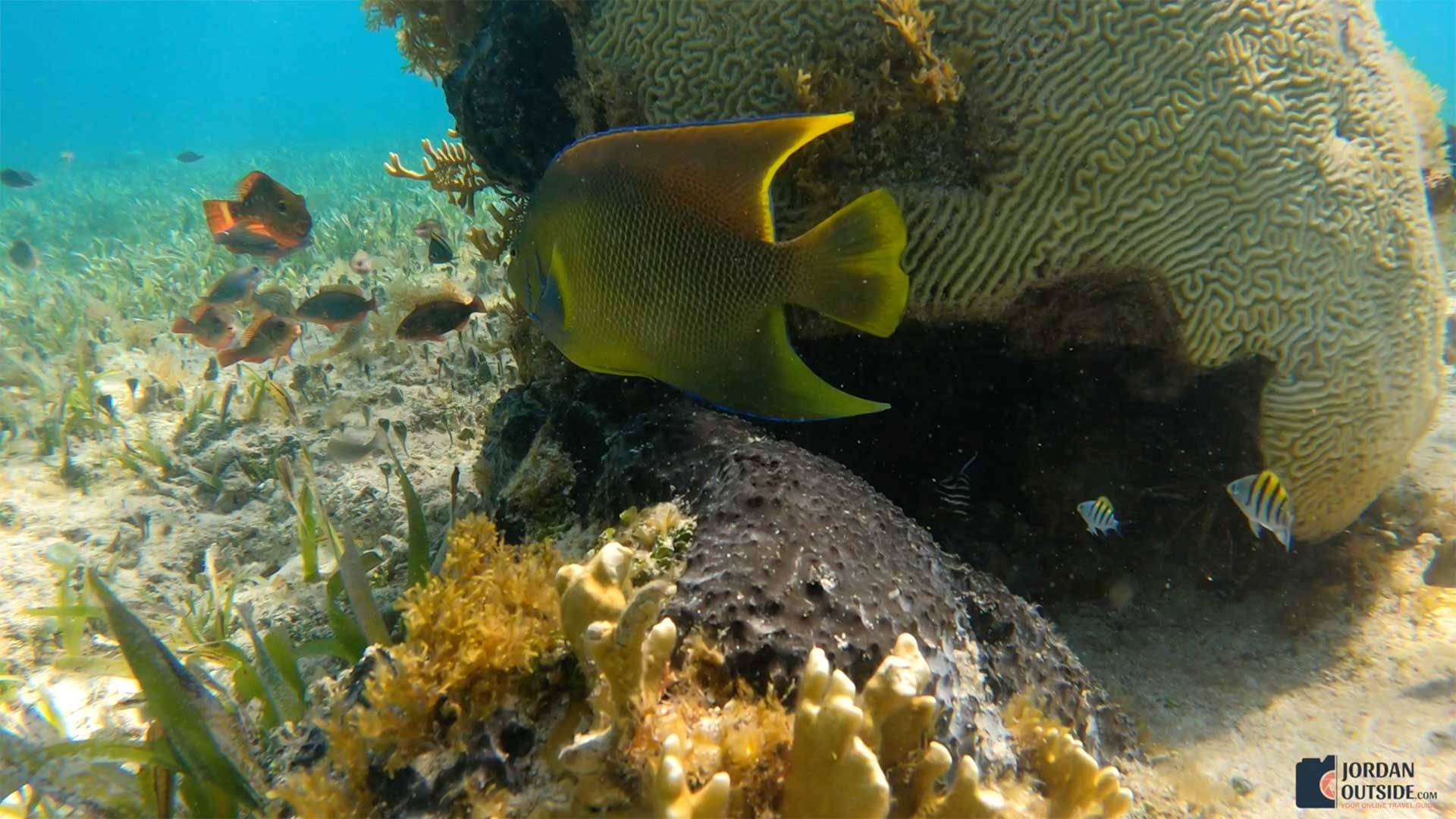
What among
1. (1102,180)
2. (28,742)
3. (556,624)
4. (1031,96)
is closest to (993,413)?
(1102,180)

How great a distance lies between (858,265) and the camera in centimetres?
191

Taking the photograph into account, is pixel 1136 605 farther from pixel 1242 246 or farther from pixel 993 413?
pixel 1242 246

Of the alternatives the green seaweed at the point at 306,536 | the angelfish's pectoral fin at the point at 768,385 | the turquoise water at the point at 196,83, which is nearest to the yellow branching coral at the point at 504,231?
the green seaweed at the point at 306,536

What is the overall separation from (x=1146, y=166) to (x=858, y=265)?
1.93m

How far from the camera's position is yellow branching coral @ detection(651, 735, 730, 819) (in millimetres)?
1284

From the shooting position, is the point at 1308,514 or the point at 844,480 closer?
the point at 844,480

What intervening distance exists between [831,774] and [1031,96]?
2.82 m

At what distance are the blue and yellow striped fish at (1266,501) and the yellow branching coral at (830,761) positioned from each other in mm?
2577

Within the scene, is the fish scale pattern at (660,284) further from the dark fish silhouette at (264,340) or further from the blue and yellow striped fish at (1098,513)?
the dark fish silhouette at (264,340)

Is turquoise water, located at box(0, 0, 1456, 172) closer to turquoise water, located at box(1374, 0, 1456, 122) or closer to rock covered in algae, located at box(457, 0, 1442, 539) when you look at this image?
turquoise water, located at box(1374, 0, 1456, 122)

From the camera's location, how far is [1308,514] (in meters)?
3.54

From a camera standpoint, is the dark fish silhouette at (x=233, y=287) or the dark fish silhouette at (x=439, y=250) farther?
the dark fish silhouette at (x=233, y=287)

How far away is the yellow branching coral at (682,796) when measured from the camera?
128 centimetres

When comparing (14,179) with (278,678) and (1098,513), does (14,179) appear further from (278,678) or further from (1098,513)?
(1098,513)
